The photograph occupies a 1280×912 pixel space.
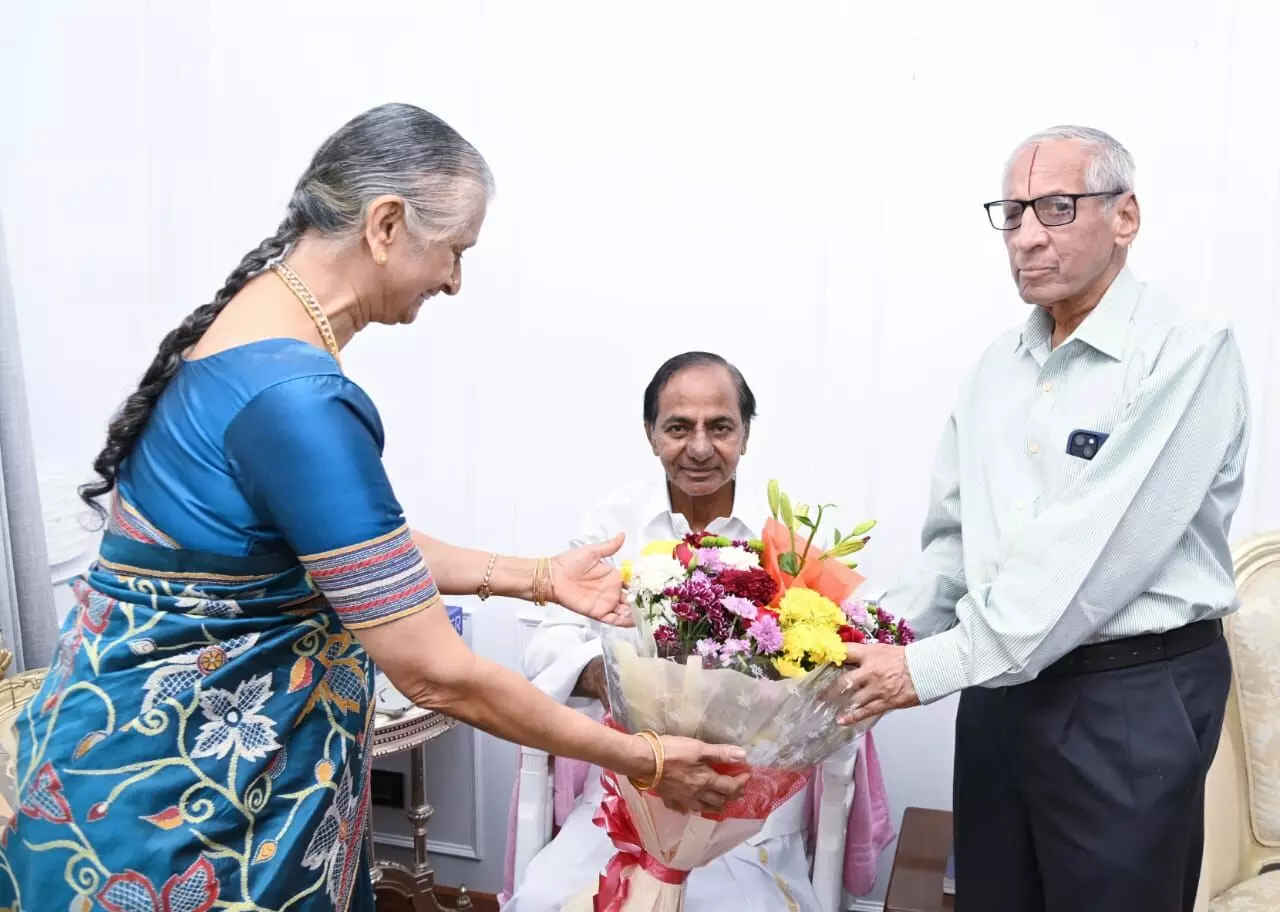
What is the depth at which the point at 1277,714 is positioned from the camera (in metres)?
2.36

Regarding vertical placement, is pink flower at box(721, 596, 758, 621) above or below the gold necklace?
below

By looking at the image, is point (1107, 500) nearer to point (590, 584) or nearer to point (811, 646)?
point (811, 646)

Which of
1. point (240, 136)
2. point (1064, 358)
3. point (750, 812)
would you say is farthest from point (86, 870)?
point (240, 136)

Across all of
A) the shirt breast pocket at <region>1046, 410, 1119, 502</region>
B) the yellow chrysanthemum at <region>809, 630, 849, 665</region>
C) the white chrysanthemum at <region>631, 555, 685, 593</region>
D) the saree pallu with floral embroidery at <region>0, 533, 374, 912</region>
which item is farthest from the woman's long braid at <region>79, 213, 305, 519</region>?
the shirt breast pocket at <region>1046, 410, 1119, 502</region>

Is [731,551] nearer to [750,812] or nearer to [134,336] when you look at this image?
[750,812]

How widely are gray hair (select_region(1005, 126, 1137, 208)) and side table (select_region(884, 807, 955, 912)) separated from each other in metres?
1.41

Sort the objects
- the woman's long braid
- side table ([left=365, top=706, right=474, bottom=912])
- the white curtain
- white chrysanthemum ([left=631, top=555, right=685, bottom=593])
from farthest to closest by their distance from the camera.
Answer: side table ([left=365, top=706, right=474, bottom=912]) < the white curtain < white chrysanthemum ([left=631, top=555, right=685, bottom=593]) < the woman's long braid

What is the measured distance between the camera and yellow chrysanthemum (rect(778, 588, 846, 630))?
5.31 ft

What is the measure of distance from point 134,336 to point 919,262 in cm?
251

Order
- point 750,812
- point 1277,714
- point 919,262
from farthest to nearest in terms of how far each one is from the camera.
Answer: point 919,262
point 1277,714
point 750,812

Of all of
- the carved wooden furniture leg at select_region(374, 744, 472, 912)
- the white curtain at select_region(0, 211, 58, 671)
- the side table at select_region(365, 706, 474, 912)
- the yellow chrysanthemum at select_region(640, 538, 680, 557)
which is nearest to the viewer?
the yellow chrysanthemum at select_region(640, 538, 680, 557)

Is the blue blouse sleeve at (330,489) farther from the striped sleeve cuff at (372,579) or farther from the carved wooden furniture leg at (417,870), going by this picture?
the carved wooden furniture leg at (417,870)

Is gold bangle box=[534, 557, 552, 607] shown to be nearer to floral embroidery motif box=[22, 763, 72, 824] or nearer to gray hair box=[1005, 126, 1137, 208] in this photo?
floral embroidery motif box=[22, 763, 72, 824]

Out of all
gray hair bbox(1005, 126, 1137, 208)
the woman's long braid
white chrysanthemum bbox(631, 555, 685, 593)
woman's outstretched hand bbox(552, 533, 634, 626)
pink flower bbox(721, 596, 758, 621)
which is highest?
gray hair bbox(1005, 126, 1137, 208)
